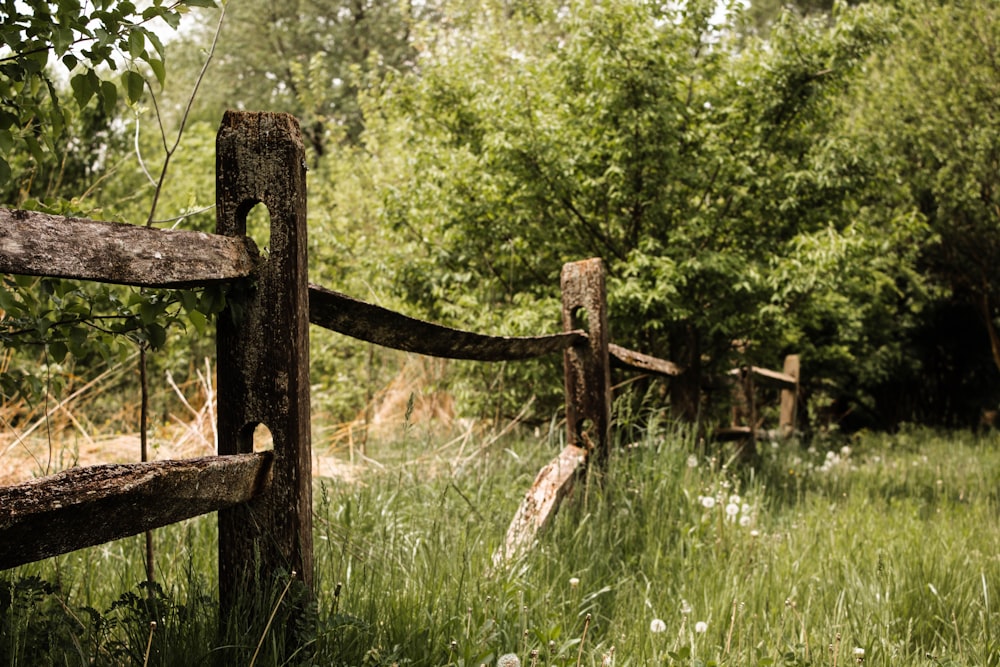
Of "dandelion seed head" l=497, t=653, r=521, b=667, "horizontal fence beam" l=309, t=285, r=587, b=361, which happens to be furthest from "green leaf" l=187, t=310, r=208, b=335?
"dandelion seed head" l=497, t=653, r=521, b=667

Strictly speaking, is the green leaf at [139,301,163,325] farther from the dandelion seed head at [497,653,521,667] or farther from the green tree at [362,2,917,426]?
the green tree at [362,2,917,426]

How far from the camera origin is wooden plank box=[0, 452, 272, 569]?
4.33 ft

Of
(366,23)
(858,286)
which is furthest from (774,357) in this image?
(366,23)

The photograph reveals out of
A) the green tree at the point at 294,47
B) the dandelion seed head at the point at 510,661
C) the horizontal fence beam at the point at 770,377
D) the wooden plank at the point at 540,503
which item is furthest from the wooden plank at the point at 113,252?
the green tree at the point at 294,47

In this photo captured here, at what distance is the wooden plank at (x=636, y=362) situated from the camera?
14.9 feet

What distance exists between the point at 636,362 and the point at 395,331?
2.54 metres

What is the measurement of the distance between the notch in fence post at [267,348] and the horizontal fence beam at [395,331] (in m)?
0.22

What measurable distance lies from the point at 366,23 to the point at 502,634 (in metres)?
25.5

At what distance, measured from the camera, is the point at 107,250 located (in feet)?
5.07

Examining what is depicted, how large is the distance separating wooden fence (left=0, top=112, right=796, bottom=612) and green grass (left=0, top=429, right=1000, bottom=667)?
0.53ft

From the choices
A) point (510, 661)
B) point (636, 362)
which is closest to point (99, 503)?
point (510, 661)

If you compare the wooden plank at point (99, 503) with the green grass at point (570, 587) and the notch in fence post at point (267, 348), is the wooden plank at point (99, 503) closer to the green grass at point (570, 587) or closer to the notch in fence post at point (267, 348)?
the notch in fence post at point (267, 348)

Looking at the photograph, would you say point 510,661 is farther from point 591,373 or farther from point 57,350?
point 591,373

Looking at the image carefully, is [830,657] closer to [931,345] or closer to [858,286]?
[858,286]
